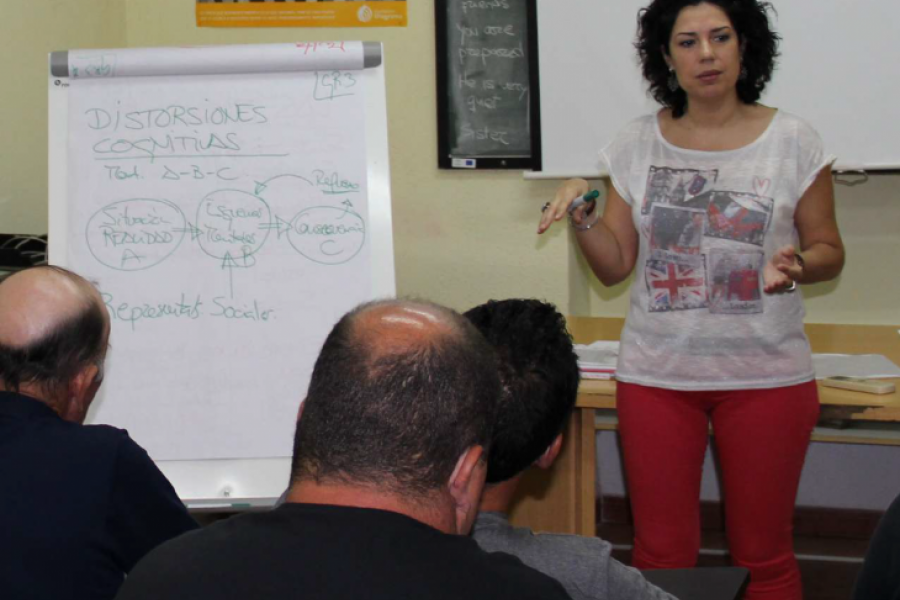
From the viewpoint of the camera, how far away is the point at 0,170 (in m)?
2.58

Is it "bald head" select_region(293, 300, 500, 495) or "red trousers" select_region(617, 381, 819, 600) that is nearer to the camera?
"bald head" select_region(293, 300, 500, 495)

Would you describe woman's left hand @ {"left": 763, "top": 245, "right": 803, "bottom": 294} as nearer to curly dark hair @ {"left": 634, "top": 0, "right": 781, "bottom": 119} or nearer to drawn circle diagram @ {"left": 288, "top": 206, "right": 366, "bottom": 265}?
A: curly dark hair @ {"left": 634, "top": 0, "right": 781, "bottom": 119}

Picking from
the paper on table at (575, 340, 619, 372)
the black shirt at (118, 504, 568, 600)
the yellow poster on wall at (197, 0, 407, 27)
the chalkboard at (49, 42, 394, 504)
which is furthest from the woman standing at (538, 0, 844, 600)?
the yellow poster on wall at (197, 0, 407, 27)

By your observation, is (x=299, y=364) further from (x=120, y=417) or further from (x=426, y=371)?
(x=426, y=371)

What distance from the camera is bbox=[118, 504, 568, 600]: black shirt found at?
0.71m

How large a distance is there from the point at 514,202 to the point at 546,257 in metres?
0.21

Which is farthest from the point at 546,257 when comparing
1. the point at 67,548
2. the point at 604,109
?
the point at 67,548

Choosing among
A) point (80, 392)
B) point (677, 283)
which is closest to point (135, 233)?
point (80, 392)

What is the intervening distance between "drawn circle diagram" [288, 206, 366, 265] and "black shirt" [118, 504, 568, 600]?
1.36 m

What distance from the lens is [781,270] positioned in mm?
1709

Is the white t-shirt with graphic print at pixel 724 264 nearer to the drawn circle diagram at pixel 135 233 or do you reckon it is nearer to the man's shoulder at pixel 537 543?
the man's shoulder at pixel 537 543

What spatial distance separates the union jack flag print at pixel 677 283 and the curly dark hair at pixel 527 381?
0.73 meters

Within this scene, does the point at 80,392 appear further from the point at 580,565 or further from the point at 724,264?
the point at 724,264

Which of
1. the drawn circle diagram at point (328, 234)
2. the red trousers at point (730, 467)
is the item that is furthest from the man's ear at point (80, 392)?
the red trousers at point (730, 467)
